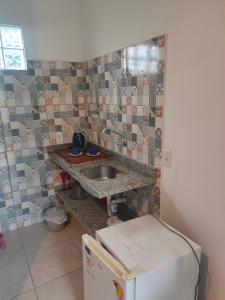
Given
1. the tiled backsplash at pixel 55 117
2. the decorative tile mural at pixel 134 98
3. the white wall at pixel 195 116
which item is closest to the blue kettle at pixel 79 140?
the tiled backsplash at pixel 55 117

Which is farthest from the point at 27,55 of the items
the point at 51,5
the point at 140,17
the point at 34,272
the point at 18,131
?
the point at 34,272

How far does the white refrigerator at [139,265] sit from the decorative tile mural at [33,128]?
4.24 feet

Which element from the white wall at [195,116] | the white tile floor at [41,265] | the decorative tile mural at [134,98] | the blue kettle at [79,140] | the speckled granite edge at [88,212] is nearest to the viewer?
the white wall at [195,116]

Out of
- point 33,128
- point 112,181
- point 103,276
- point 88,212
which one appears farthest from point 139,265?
point 33,128

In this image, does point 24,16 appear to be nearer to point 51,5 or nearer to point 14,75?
point 51,5

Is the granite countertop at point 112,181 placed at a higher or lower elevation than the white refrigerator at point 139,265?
higher

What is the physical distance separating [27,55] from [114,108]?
998 mm

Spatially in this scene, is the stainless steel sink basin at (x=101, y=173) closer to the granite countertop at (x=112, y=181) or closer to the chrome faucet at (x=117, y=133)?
the granite countertop at (x=112, y=181)

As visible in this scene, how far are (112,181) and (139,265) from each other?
2.11ft

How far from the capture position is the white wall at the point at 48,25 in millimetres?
1969

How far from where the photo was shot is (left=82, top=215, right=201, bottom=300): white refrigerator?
0.97m

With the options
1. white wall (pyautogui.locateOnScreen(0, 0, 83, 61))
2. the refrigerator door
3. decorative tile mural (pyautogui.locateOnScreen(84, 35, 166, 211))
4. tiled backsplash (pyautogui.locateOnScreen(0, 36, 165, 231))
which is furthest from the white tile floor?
white wall (pyautogui.locateOnScreen(0, 0, 83, 61))

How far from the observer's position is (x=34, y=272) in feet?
5.82

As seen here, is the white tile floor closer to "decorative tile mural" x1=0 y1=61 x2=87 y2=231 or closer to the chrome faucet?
"decorative tile mural" x1=0 y1=61 x2=87 y2=231
